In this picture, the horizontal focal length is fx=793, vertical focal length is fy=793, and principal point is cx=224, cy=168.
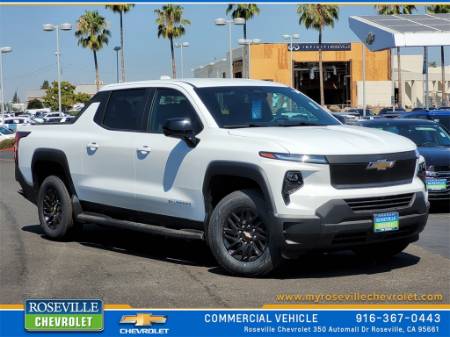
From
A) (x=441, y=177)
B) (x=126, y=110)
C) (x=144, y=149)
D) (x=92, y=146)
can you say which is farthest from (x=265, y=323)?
(x=441, y=177)

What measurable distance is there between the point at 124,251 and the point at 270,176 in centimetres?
272

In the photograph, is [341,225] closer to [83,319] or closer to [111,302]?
[111,302]

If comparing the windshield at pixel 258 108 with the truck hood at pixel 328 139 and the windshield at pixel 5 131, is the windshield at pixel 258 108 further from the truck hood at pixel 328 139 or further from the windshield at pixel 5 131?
the windshield at pixel 5 131

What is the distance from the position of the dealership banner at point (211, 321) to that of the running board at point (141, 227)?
1.99 meters

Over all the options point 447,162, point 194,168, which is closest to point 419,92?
point 447,162

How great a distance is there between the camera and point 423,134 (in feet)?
44.2

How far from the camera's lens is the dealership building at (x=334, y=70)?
77.2m

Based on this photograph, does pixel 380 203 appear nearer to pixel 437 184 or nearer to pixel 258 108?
pixel 258 108

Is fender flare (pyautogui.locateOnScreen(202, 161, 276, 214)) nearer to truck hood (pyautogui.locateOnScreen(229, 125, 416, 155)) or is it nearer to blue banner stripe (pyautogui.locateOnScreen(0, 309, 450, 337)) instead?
truck hood (pyautogui.locateOnScreen(229, 125, 416, 155))

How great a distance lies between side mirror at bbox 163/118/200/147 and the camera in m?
7.67

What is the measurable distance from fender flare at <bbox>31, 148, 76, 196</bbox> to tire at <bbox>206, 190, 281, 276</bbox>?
2.58 metres

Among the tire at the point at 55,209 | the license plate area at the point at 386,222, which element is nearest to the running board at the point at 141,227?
the tire at the point at 55,209

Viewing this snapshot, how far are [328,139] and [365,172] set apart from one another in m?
0.45

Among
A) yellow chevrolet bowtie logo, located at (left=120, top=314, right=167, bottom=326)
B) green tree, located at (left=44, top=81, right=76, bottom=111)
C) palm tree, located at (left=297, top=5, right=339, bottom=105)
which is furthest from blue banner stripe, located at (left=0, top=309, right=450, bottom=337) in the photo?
green tree, located at (left=44, top=81, right=76, bottom=111)
